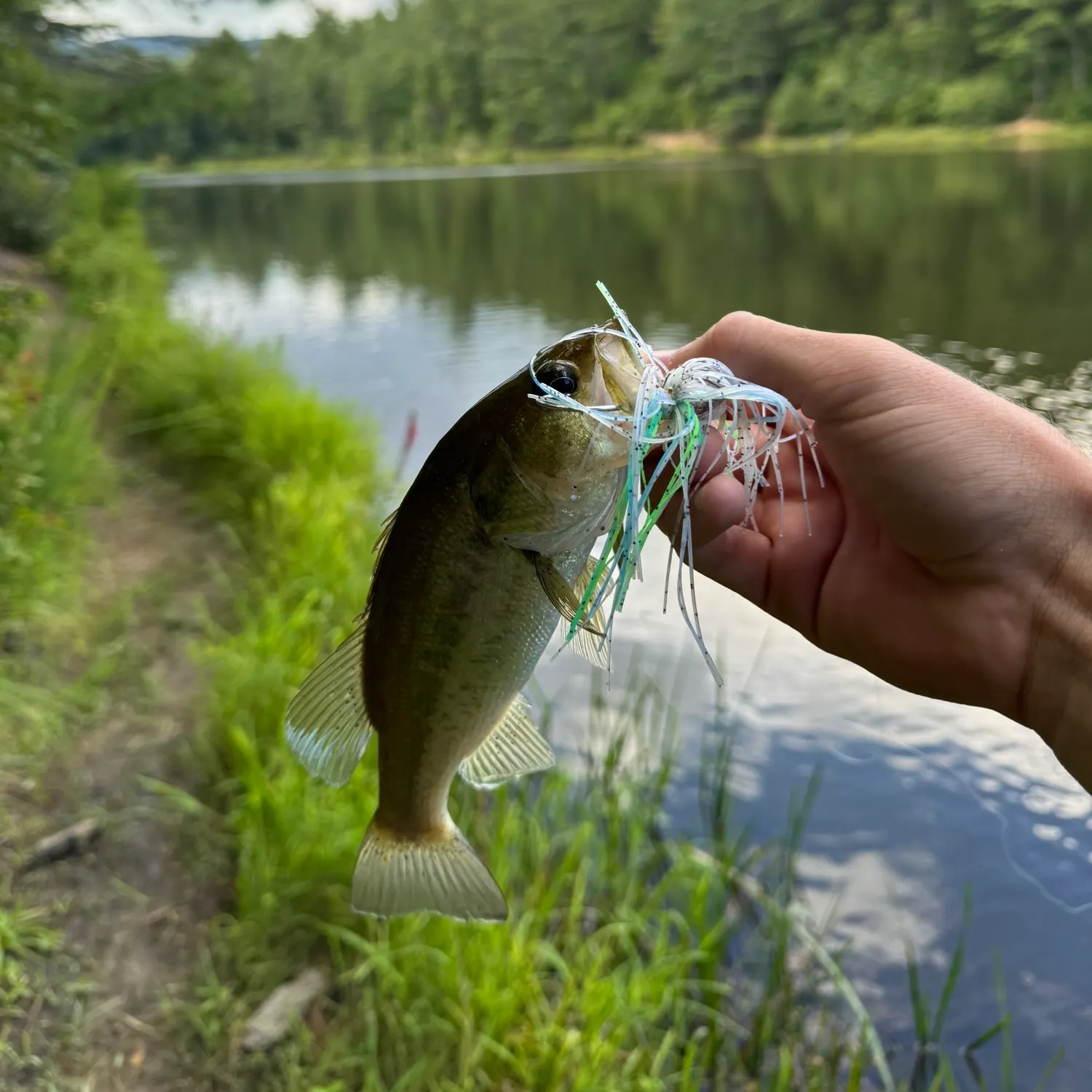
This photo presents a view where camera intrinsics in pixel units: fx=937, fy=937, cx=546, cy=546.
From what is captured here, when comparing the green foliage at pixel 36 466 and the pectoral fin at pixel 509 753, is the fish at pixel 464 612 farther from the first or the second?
the green foliage at pixel 36 466

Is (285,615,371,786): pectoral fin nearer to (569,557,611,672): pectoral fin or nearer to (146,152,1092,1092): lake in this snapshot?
(569,557,611,672): pectoral fin

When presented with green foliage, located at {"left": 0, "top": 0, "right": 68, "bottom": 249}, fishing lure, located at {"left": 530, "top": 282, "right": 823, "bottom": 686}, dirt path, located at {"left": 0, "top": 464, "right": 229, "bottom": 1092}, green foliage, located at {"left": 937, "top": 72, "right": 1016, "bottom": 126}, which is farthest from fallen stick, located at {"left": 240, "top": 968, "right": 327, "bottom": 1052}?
green foliage, located at {"left": 937, "top": 72, "right": 1016, "bottom": 126}

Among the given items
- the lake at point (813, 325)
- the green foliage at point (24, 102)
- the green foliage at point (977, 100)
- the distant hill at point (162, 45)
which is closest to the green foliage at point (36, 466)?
the green foliage at point (24, 102)

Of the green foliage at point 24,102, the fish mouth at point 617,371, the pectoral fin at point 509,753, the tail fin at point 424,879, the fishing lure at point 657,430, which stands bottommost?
the tail fin at point 424,879

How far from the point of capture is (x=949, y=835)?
14.5 feet

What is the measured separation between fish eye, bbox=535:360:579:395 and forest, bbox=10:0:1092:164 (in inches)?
528

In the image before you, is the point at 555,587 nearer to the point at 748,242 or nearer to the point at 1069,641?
the point at 1069,641

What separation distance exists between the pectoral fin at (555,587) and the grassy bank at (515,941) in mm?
1881

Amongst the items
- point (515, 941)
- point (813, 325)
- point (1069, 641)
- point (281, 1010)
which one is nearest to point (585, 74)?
point (813, 325)

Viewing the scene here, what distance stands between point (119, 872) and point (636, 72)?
80.4 ft

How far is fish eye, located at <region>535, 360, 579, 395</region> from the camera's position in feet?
4.33

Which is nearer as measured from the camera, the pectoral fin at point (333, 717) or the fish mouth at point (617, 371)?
the fish mouth at point (617, 371)

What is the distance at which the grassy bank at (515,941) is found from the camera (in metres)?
2.87

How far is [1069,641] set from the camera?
1640 millimetres
